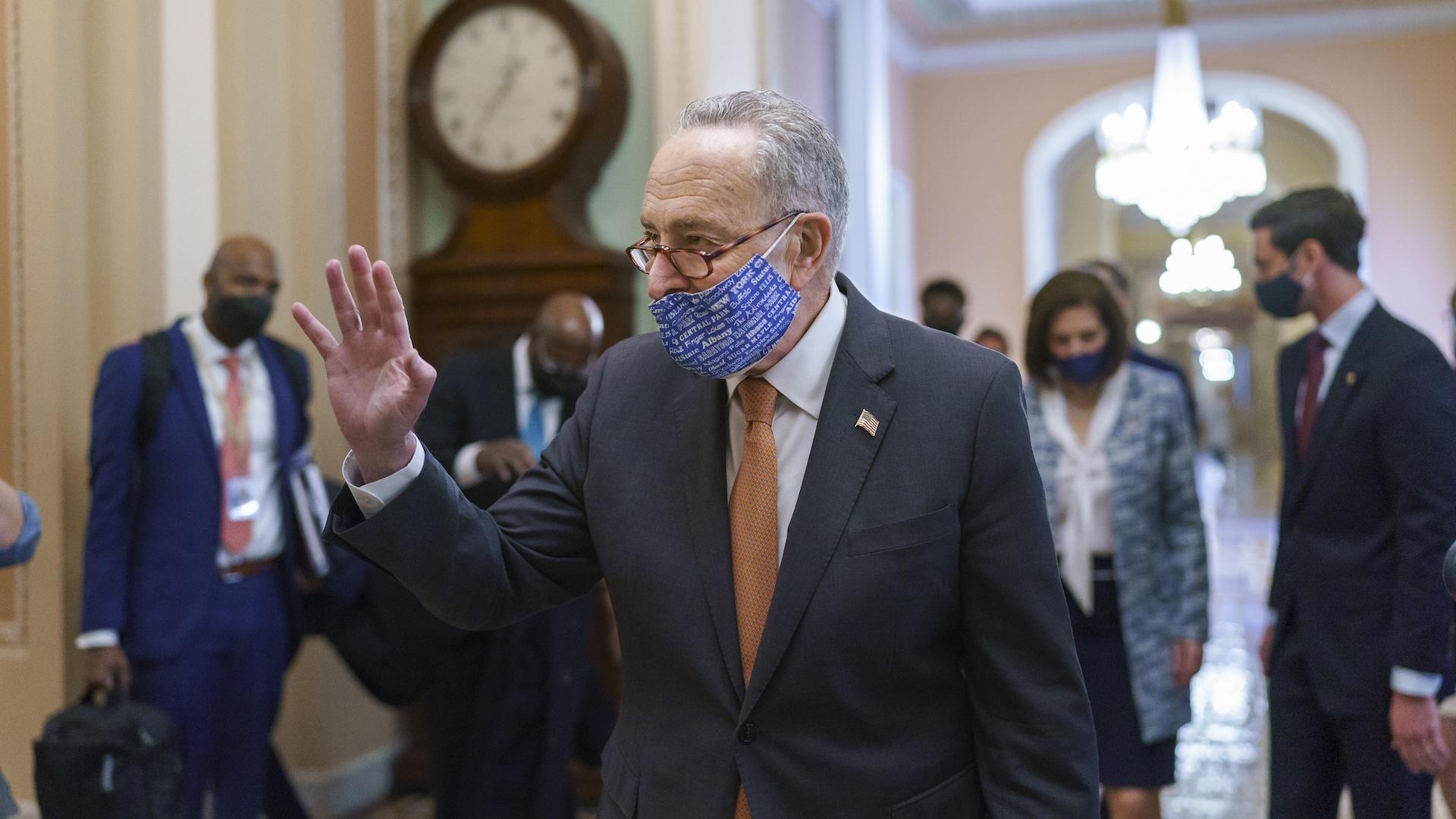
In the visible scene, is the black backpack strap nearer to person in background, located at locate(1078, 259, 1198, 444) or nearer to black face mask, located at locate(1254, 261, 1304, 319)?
person in background, located at locate(1078, 259, 1198, 444)

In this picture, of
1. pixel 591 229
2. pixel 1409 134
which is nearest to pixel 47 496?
pixel 591 229

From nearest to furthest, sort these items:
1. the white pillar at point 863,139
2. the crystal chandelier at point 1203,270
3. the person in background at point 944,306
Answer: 1. the person in background at point 944,306
2. the white pillar at point 863,139
3. the crystal chandelier at point 1203,270

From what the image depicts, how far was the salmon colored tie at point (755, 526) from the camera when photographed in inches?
64.0

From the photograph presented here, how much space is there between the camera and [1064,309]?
342cm

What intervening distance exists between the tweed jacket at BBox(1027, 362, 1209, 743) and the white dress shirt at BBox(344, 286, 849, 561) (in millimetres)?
1602

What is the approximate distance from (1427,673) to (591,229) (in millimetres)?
3121

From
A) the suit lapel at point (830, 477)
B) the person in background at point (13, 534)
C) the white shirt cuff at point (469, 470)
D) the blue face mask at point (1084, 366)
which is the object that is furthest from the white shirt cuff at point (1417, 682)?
the person in background at point (13, 534)

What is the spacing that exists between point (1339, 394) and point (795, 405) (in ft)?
5.35

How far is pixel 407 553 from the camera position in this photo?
1.53 meters

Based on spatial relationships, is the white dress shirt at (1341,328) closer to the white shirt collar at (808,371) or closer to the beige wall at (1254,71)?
the white shirt collar at (808,371)

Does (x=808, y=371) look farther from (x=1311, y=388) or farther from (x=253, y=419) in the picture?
(x=253, y=419)

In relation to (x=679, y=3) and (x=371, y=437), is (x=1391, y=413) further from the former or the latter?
(x=679, y=3)

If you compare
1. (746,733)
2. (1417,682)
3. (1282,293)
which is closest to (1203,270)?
(1282,293)

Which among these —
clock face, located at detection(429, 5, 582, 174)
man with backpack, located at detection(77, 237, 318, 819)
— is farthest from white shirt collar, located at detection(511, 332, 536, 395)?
clock face, located at detection(429, 5, 582, 174)
